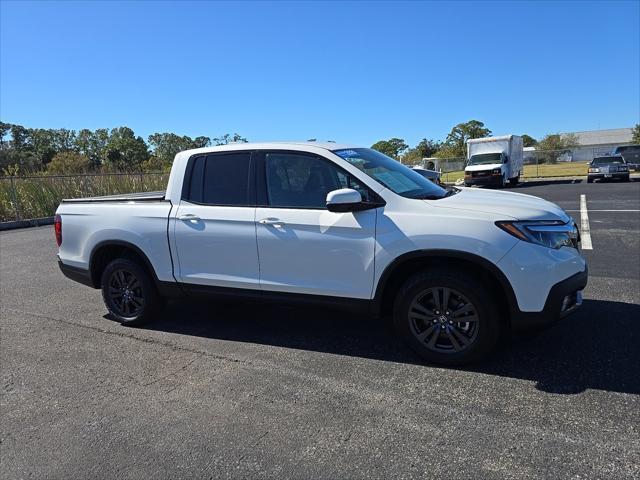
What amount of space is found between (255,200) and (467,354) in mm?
2279

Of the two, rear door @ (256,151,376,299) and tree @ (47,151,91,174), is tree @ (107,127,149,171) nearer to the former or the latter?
tree @ (47,151,91,174)

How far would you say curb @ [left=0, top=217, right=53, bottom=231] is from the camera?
16.2m

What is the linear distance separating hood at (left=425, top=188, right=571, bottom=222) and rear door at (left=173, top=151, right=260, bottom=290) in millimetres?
1703

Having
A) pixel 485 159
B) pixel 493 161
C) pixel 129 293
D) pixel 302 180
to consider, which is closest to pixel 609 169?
pixel 493 161

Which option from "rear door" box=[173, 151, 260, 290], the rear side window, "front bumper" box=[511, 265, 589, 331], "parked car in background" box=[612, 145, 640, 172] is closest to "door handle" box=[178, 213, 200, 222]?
"rear door" box=[173, 151, 260, 290]

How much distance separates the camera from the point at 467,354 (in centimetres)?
384

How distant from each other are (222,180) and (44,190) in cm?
1600

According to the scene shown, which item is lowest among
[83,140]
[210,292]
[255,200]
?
[210,292]

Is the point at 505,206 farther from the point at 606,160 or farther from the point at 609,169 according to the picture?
the point at 606,160

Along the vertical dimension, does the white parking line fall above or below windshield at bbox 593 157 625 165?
below

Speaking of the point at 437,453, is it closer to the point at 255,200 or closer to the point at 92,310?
the point at 255,200

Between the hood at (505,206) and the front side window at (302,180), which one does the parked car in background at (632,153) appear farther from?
the front side window at (302,180)

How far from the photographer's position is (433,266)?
3.93 meters

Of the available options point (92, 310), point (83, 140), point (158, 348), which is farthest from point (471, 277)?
point (83, 140)
